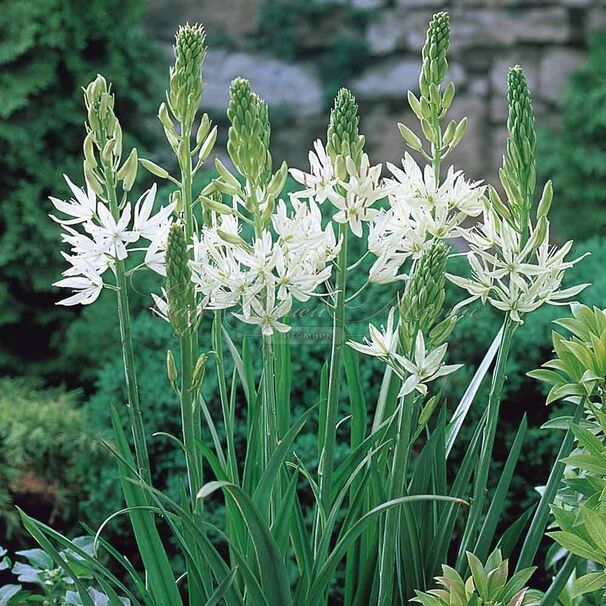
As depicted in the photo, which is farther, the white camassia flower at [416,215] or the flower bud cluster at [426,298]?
the white camassia flower at [416,215]

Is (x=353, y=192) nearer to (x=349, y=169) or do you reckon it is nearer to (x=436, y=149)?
(x=349, y=169)

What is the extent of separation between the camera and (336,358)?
1.25m

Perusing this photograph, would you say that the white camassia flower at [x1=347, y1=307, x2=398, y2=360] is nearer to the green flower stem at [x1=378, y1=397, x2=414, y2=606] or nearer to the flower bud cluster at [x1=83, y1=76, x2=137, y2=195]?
the green flower stem at [x1=378, y1=397, x2=414, y2=606]

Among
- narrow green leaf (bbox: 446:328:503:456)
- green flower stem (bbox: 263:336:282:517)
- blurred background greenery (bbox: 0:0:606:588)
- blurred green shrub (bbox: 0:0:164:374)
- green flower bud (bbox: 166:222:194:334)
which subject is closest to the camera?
green flower bud (bbox: 166:222:194:334)

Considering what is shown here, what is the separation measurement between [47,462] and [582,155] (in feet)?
11.3

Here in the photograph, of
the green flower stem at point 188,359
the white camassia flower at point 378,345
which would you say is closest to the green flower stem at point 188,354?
the green flower stem at point 188,359

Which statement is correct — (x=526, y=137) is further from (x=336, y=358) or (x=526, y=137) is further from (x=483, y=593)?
(x=483, y=593)

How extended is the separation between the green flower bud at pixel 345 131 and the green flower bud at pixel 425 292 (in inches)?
6.4

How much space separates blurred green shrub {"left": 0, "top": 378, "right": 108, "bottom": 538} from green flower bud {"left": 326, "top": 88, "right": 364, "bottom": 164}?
170cm

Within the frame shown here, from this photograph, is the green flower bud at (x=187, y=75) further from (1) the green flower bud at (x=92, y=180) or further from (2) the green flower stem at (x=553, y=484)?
(2) the green flower stem at (x=553, y=484)

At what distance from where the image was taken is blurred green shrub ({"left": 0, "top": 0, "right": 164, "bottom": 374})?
3641mm

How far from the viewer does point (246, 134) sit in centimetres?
115

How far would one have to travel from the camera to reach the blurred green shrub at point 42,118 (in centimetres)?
364

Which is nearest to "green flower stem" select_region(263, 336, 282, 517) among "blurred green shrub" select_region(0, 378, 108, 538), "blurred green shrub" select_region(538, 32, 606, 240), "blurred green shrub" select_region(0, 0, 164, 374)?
"blurred green shrub" select_region(0, 378, 108, 538)
